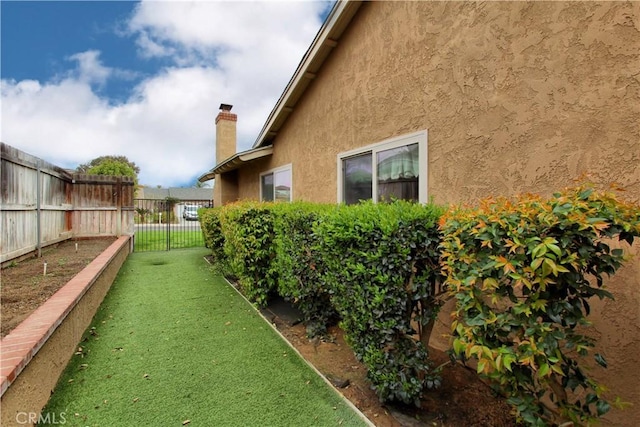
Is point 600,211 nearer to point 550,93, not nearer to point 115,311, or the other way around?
point 550,93

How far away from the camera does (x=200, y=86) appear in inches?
734

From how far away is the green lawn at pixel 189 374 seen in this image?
2.79 metres

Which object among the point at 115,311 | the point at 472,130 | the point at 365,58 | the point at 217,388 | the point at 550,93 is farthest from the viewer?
the point at 365,58

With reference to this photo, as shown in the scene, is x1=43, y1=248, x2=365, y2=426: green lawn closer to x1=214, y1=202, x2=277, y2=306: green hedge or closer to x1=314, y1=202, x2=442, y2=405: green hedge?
x1=214, y1=202, x2=277, y2=306: green hedge

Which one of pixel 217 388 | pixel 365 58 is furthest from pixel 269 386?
pixel 365 58

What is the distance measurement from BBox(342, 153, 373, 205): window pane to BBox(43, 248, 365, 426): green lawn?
2.79 meters

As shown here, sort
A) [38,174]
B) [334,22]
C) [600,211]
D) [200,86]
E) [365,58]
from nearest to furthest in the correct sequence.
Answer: [600,211] → [365,58] → [334,22] → [38,174] → [200,86]

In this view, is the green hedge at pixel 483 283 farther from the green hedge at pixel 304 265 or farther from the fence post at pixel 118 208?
the fence post at pixel 118 208

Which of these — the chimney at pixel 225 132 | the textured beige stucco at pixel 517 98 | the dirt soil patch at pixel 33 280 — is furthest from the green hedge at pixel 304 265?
the chimney at pixel 225 132

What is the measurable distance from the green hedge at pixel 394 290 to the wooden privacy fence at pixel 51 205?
651 cm

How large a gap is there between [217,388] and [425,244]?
2537mm

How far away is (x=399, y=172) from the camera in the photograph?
491 cm

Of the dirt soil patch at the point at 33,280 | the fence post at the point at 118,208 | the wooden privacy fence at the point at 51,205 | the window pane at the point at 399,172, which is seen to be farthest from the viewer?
the fence post at the point at 118,208

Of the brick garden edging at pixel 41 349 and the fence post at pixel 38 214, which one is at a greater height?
the fence post at pixel 38 214
